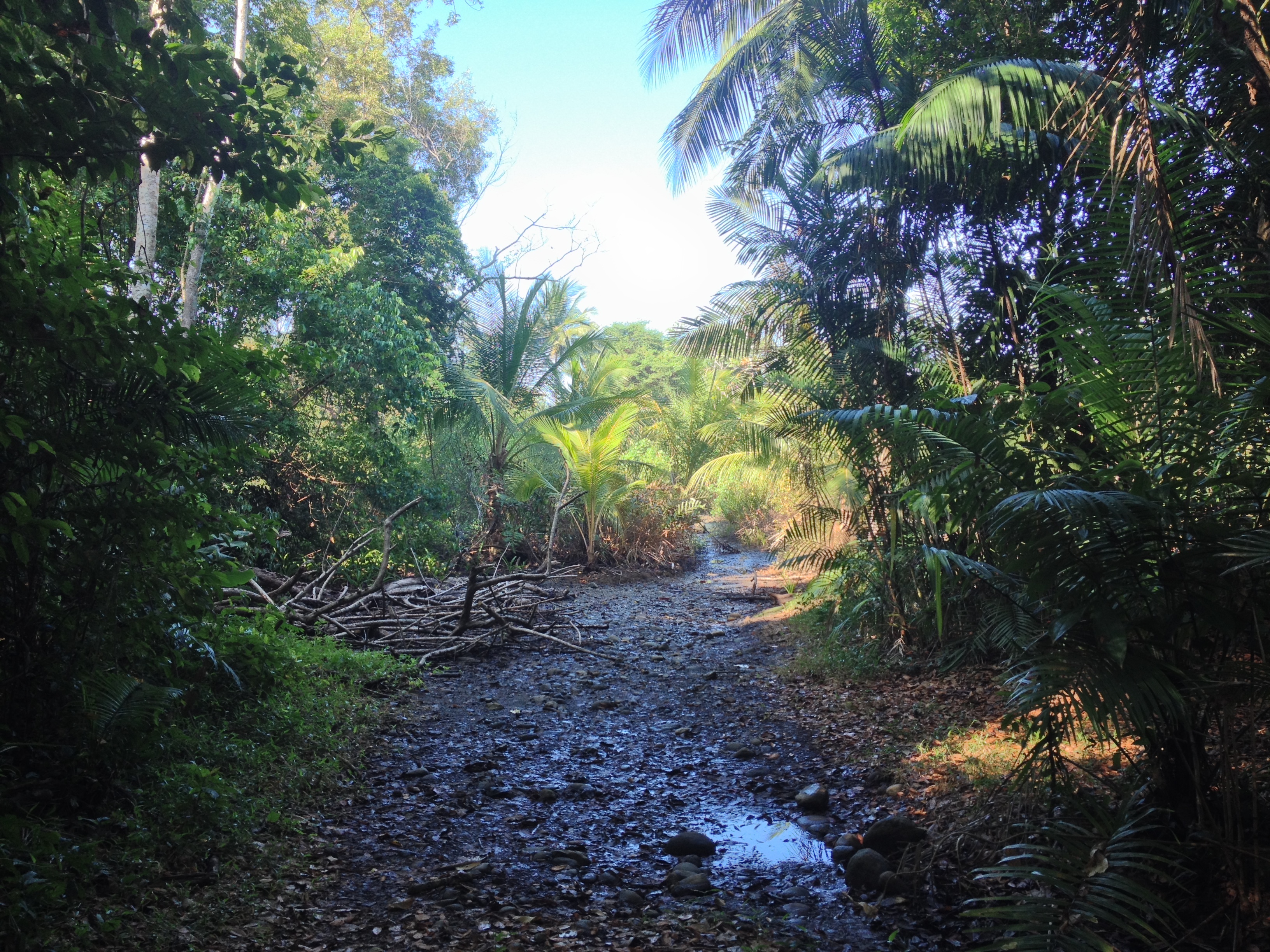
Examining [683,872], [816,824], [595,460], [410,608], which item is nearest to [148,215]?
[410,608]

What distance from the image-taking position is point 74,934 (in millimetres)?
2572

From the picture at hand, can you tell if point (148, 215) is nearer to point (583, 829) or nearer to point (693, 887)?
point (583, 829)

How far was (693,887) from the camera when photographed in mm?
3502

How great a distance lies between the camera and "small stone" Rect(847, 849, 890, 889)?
3469 mm

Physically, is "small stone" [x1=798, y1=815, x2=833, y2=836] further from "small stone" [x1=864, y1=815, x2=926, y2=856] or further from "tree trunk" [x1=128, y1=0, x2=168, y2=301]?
"tree trunk" [x1=128, y1=0, x2=168, y2=301]

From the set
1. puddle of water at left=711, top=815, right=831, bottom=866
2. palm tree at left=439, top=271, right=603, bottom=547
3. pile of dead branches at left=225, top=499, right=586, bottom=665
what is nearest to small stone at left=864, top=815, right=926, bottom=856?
puddle of water at left=711, top=815, right=831, bottom=866

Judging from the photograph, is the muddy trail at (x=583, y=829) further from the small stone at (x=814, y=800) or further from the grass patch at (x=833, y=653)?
the grass patch at (x=833, y=653)

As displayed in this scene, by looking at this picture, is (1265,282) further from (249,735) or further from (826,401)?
(249,735)

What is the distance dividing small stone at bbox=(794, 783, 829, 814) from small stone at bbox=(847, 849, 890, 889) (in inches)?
30.7

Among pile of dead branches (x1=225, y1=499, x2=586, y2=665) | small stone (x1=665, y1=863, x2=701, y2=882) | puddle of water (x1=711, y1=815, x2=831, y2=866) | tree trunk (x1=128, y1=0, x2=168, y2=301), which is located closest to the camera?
small stone (x1=665, y1=863, x2=701, y2=882)

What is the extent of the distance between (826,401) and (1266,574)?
15.0 feet

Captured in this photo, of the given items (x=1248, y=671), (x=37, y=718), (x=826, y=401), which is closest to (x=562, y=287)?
(x=826, y=401)

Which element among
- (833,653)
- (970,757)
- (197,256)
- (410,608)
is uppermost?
(197,256)

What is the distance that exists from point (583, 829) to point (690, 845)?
637 millimetres
